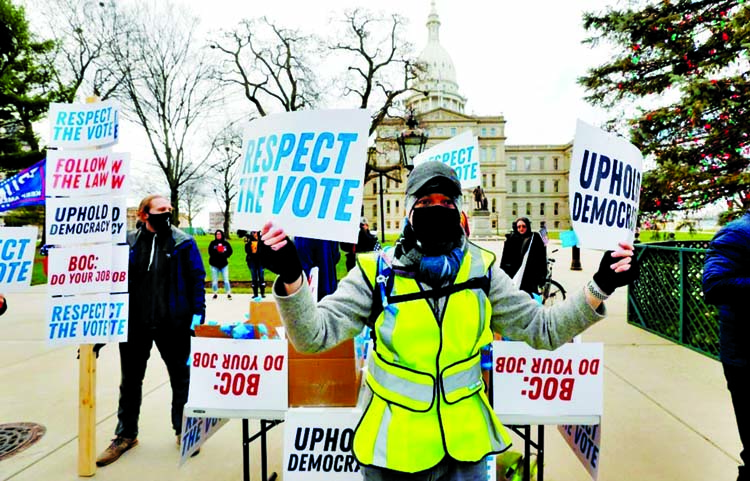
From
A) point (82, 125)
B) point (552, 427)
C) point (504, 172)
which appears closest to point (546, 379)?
point (552, 427)

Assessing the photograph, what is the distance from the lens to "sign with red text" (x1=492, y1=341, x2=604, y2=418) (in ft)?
8.46

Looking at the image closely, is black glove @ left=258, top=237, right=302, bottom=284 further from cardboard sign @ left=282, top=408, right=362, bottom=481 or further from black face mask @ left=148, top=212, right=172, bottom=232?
black face mask @ left=148, top=212, right=172, bottom=232

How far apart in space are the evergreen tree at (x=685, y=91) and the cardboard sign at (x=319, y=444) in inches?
229

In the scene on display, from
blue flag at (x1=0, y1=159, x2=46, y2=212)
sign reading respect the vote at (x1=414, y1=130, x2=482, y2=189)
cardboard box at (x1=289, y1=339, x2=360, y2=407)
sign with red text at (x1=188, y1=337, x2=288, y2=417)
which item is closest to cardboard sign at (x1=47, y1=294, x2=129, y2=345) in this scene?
sign with red text at (x1=188, y1=337, x2=288, y2=417)

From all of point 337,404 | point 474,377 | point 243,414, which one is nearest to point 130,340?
point 243,414

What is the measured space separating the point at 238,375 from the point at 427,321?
160cm

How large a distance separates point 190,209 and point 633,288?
54.9 meters

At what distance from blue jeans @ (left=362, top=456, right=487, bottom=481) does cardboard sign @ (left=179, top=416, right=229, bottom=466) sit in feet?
5.46

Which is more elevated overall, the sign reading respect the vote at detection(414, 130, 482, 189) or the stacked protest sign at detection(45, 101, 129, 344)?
the sign reading respect the vote at detection(414, 130, 482, 189)

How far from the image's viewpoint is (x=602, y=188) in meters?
1.98

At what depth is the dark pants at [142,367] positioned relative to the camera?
3.52 m

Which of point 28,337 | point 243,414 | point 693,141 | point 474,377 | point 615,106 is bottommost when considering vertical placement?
point 28,337

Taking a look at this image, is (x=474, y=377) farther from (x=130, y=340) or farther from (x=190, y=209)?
(x=190, y=209)

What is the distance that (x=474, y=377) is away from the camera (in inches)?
64.8
